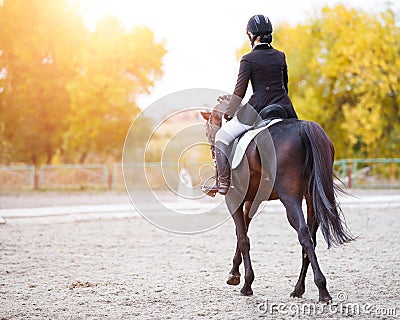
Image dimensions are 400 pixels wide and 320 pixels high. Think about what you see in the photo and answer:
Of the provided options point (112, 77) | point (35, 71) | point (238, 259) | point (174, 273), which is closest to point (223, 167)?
point (238, 259)

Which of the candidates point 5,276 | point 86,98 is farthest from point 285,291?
point 86,98

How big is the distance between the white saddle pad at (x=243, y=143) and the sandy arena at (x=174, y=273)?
137 centimetres

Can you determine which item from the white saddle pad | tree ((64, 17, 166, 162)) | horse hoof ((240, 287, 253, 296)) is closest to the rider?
the white saddle pad

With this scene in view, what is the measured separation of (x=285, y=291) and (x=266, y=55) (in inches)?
95.6

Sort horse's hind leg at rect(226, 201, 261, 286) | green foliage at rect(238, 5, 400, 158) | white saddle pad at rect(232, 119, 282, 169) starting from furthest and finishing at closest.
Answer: green foliage at rect(238, 5, 400, 158)
horse's hind leg at rect(226, 201, 261, 286)
white saddle pad at rect(232, 119, 282, 169)

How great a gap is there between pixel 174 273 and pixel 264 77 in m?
2.78

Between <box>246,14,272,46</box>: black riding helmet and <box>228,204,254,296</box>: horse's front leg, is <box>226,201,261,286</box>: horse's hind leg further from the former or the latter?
<box>246,14,272,46</box>: black riding helmet

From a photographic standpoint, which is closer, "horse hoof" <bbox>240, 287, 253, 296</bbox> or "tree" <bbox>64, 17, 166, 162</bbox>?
"horse hoof" <bbox>240, 287, 253, 296</bbox>

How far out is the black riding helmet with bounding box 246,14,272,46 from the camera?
5.76 m

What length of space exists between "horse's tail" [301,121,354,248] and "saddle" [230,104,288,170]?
43 cm

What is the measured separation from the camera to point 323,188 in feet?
17.0

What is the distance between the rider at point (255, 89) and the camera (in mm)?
5660

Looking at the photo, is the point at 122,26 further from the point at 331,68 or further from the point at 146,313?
the point at 146,313

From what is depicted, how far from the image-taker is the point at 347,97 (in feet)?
97.2
